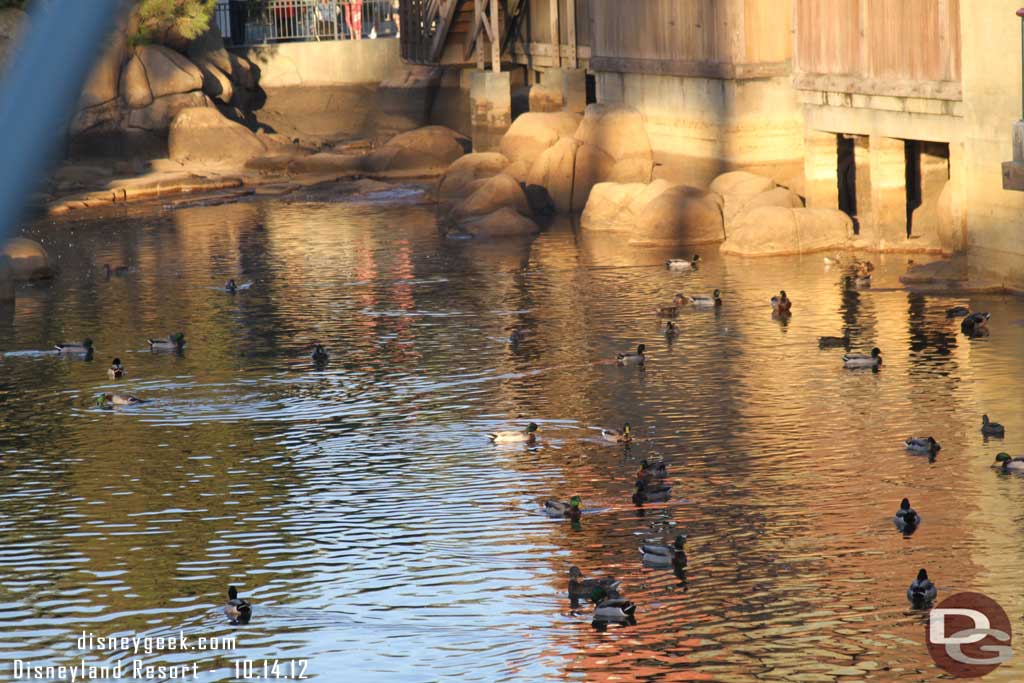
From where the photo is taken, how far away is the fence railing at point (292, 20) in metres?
66.3

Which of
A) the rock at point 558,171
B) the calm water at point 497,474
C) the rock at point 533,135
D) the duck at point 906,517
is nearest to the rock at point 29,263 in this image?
the calm water at point 497,474

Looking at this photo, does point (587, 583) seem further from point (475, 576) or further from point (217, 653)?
point (217, 653)

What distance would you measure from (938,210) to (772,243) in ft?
13.7

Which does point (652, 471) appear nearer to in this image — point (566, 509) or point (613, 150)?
point (566, 509)

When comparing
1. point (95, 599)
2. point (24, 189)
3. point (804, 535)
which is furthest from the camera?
point (804, 535)

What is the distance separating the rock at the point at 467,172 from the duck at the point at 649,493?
3002 centimetres

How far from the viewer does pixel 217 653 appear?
14539 mm

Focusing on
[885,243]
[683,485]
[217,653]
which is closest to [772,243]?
[885,243]

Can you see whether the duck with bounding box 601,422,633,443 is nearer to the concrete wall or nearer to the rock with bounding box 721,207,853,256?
the rock with bounding box 721,207,853,256

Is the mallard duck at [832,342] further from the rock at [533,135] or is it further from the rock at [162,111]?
the rock at [162,111]

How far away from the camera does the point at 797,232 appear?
123 feet

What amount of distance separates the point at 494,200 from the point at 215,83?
66.6 feet

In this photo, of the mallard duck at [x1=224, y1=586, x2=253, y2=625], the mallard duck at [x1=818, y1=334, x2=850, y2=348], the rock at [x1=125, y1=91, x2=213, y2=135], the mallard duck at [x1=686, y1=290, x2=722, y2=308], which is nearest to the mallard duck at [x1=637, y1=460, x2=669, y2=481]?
the mallard duck at [x1=224, y1=586, x2=253, y2=625]

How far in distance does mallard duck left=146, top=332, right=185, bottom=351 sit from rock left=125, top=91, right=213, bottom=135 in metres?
30.3
